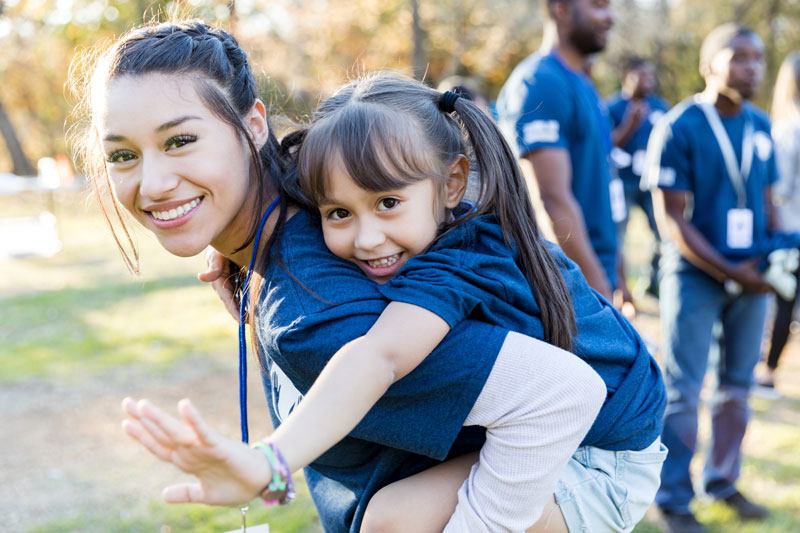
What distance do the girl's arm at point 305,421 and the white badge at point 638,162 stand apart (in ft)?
22.8

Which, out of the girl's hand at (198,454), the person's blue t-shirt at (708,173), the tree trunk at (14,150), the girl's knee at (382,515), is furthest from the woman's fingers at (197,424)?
the tree trunk at (14,150)

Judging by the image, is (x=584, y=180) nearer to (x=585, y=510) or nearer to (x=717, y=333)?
(x=717, y=333)

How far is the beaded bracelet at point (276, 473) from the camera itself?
114 centimetres

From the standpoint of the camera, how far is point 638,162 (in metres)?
7.80

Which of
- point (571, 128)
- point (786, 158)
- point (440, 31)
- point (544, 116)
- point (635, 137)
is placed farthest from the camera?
point (440, 31)

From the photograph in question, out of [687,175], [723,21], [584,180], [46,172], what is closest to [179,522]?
[584,180]

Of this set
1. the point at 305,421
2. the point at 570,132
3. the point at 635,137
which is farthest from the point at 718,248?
the point at 635,137

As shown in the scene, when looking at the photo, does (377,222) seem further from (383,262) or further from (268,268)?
(268,268)

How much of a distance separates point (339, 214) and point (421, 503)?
0.61 metres

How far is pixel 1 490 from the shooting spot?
430cm

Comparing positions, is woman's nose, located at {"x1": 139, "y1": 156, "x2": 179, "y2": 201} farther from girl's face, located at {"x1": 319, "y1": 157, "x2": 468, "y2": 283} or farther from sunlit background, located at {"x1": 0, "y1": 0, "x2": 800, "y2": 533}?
sunlit background, located at {"x1": 0, "y1": 0, "x2": 800, "y2": 533}

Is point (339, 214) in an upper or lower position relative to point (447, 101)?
lower

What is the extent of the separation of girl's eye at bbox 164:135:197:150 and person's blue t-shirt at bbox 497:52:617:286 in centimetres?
202

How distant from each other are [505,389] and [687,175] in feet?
9.69
